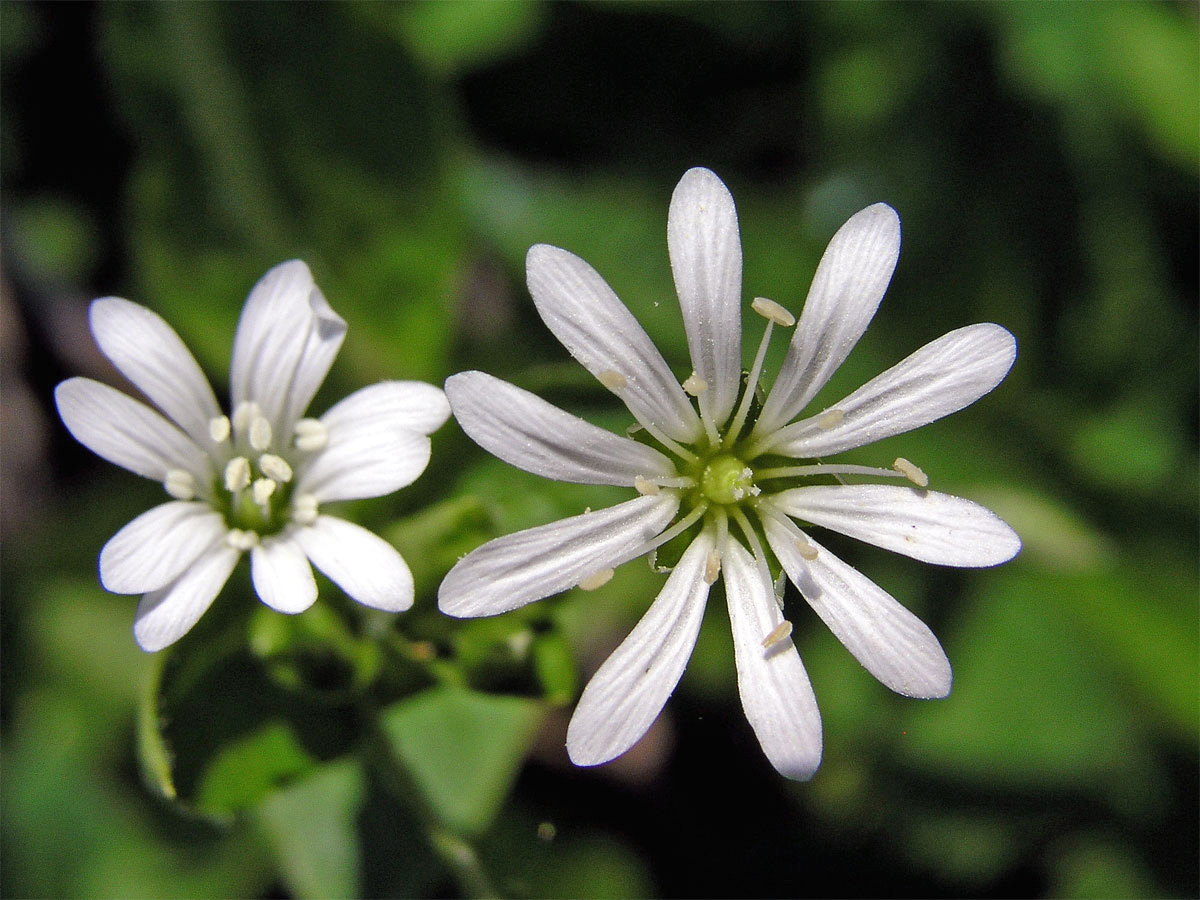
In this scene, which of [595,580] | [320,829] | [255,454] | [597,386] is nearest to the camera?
[595,580]

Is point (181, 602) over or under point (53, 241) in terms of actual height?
under

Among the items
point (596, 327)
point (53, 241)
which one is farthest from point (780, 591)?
point (53, 241)

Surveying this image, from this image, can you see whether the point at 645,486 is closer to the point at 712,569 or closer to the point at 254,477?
the point at 712,569

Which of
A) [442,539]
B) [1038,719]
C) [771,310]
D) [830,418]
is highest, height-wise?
[771,310]

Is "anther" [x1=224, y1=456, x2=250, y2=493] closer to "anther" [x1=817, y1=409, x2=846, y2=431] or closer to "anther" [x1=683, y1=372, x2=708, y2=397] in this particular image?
"anther" [x1=683, y1=372, x2=708, y2=397]

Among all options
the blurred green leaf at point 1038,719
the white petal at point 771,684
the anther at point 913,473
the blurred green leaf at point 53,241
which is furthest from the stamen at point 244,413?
the blurred green leaf at point 1038,719

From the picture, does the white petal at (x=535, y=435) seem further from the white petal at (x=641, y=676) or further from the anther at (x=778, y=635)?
the anther at (x=778, y=635)

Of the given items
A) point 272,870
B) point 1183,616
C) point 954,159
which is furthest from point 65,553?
point 1183,616

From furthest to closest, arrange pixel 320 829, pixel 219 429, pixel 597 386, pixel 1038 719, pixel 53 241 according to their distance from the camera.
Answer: pixel 53 241 → pixel 1038 719 → pixel 320 829 → pixel 597 386 → pixel 219 429
